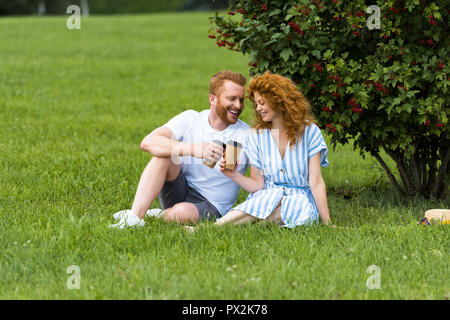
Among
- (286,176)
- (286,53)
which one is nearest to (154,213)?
(286,176)

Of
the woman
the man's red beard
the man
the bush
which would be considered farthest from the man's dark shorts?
the bush

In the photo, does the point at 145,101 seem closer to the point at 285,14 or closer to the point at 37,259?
the point at 285,14

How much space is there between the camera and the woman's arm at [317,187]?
4363 millimetres

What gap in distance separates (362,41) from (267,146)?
1243mm

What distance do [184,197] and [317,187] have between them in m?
1.08

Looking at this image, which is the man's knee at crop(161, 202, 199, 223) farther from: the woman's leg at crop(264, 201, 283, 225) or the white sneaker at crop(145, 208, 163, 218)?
the woman's leg at crop(264, 201, 283, 225)

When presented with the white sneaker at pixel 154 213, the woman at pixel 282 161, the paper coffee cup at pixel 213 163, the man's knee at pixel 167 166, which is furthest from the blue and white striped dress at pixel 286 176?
the white sneaker at pixel 154 213

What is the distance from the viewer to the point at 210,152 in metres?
4.21

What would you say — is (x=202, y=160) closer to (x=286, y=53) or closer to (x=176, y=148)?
(x=176, y=148)

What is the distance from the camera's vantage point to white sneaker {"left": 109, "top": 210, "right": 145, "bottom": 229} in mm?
4225

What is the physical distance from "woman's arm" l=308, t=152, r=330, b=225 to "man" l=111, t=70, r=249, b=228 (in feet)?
1.79

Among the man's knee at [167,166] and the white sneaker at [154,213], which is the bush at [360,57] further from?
the white sneaker at [154,213]

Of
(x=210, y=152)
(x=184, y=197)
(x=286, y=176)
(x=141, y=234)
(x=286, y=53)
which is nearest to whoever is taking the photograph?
(x=141, y=234)

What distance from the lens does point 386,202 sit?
5488mm
